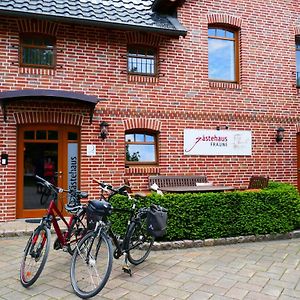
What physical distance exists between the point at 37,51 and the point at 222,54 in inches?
199

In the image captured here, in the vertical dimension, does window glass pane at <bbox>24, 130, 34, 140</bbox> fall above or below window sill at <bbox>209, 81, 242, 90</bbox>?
below

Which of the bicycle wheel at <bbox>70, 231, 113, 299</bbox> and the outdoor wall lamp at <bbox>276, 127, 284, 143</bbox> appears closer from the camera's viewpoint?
the bicycle wheel at <bbox>70, 231, 113, 299</bbox>

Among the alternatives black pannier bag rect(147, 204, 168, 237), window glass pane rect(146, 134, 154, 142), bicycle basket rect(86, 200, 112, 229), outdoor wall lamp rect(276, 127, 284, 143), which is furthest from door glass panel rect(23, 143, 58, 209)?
outdoor wall lamp rect(276, 127, 284, 143)

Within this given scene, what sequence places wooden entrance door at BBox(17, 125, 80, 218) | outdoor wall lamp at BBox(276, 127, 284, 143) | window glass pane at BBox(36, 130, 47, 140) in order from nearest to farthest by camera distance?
wooden entrance door at BBox(17, 125, 80, 218)
window glass pane at BBox(36, 130, 47, 140)
outdoor wall lamp at BBox(276, 127, 284, 143)

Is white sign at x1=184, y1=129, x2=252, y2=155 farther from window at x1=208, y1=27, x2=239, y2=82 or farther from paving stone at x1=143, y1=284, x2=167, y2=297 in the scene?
paving stone at x1=143, y1=284, x2=167, y2=297

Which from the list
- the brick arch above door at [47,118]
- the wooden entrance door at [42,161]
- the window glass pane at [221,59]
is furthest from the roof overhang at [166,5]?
the wooden entrance door at [42,161]

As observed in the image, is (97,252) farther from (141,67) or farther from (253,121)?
(253,121)

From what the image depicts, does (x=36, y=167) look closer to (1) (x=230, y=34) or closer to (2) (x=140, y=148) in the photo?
(2) (x=140, y=148)

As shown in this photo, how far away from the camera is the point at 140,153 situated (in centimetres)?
898

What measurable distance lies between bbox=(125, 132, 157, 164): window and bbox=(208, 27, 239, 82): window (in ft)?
8.30

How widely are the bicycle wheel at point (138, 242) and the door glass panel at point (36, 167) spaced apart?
3799 mm

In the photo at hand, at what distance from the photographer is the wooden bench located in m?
8.70

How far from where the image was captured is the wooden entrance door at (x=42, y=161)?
26.7 feet

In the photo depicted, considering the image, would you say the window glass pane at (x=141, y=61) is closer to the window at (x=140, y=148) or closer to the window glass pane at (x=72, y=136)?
the window at (x=140, y=148)
